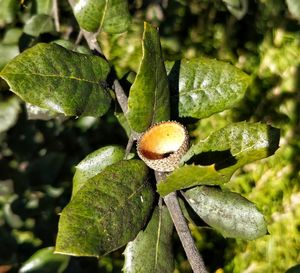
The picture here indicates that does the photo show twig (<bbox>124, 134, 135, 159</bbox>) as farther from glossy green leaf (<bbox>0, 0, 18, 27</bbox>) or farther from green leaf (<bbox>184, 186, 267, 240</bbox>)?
glossy green leaf (<bbox>0, 0, 18, 27</bbox>)

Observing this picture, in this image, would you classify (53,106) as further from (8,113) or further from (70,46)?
(8,113)

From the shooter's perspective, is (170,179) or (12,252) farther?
(12,252)

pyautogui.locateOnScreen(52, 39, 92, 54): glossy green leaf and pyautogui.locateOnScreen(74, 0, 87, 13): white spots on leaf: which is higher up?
pyautogui.locateOnScreen(74, 0, 87, 13): white spots on leaf

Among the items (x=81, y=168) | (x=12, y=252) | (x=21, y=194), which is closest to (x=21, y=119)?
(x=21, y=194)

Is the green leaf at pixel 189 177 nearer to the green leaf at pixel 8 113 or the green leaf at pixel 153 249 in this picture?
the green leaf at pixel 153 249

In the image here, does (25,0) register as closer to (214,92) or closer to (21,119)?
(21,119)

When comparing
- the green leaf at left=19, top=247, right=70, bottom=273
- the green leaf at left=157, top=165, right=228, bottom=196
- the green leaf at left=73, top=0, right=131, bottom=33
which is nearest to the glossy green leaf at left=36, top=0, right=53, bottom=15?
the green leaf at left=73, top=0, right=131, bottom=33
